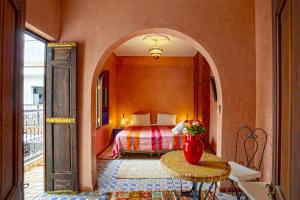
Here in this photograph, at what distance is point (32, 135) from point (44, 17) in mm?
3635

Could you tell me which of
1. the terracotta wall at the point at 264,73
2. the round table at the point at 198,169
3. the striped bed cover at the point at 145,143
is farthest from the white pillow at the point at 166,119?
the round table at the point at 198,169

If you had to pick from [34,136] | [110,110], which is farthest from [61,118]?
[110,110]

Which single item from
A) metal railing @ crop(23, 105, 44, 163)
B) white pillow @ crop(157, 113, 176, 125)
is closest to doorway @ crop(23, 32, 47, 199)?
metal railing @ crop(23, 105, 44, 163)

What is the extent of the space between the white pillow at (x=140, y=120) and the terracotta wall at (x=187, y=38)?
3.79m

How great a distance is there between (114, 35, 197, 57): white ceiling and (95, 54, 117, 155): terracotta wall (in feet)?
1.71

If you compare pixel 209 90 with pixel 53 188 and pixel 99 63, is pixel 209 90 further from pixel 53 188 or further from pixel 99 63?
pixel 53 188

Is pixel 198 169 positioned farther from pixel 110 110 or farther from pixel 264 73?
pixel 110 110

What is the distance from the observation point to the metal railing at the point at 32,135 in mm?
4656

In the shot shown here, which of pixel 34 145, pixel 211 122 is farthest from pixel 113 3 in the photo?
pixel 211 122

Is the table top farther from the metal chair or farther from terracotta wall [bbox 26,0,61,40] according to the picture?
terracotta wall [bbox 26,0,61,40]

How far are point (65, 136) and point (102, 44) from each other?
154cm

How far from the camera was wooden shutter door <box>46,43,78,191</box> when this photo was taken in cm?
300

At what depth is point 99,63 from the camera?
311 cm

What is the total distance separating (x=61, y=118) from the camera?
2998 mm
